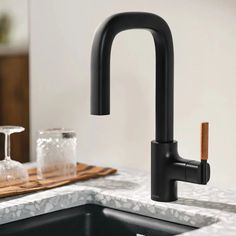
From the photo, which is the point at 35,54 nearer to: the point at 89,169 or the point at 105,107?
the point at 89,169

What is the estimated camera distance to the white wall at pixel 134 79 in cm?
146

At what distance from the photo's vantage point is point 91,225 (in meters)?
1.29

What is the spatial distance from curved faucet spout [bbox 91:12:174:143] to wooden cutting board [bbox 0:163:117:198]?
270 millimetres

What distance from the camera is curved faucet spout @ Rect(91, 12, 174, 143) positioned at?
Answer: 1.13 meters

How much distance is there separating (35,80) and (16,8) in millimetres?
218

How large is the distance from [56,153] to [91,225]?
0.28m

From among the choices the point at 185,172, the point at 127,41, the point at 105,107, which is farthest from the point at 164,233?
the point at 127,41

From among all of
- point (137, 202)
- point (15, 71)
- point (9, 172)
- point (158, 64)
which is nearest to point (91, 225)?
point (137, 202)

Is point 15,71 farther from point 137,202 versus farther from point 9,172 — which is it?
point 137,202

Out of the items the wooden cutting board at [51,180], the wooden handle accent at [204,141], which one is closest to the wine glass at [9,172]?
the wooden cutting board at [51,180]

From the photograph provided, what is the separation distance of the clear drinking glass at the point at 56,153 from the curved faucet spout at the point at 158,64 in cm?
33

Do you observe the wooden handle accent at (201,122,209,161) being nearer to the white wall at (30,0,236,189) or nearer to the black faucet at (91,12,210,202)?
the black faucet at (91,12,210,202)

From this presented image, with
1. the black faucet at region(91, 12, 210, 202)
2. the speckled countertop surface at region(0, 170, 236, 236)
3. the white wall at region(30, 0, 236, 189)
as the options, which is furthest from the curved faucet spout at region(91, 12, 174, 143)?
the white wall at region(30, 0, 236, 189)

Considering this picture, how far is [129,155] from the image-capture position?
1666 millimetres
